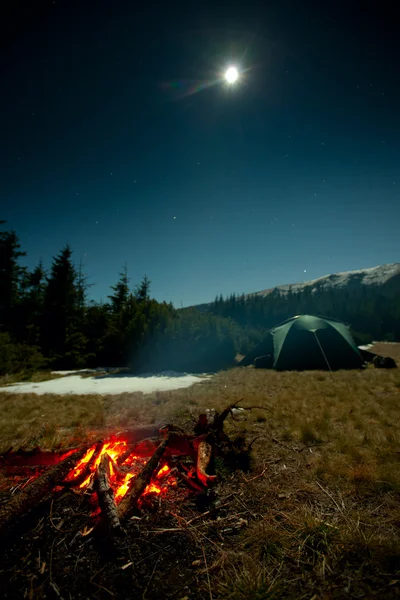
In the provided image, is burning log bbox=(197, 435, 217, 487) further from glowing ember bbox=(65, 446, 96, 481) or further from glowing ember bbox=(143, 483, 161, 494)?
glowing ember bbox=(65, 446, 96, 481)

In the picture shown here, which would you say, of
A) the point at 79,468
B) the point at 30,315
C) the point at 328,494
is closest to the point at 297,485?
the point at 328,494

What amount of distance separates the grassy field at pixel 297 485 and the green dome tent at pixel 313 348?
4.57 meters

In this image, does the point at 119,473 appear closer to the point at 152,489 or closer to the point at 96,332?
the point at 152,489

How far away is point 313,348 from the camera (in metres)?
11.3

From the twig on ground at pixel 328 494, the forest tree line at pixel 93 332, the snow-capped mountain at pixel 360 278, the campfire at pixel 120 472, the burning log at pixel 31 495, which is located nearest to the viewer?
the burning log at pixel 31 495

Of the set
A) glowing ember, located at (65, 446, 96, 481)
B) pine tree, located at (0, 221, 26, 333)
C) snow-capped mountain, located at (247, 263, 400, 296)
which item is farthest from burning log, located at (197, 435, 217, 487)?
snow-capped mountain, located at (247, 263, 400, 296)

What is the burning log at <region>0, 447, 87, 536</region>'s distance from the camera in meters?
1.96

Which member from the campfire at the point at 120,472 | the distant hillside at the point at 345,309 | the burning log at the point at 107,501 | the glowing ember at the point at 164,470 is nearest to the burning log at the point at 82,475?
the campfire at the point at 120,472

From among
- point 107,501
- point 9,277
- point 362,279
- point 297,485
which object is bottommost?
point 297,485

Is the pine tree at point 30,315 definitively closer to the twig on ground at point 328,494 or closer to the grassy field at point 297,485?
the grassy field at point 297,485

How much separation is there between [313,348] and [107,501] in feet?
35.7

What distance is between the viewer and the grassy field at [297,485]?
1651 mm

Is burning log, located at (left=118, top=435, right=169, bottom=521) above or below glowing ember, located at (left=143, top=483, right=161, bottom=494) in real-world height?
above

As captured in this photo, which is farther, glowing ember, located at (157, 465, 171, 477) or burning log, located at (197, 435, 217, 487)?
glowing ember, located at (157, 465, 171, 477)
